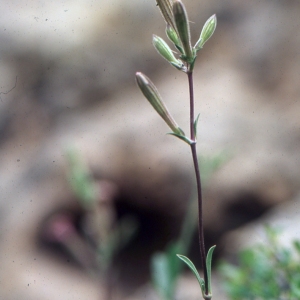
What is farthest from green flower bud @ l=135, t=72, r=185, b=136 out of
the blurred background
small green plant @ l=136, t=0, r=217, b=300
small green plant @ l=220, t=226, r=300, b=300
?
the blurred background

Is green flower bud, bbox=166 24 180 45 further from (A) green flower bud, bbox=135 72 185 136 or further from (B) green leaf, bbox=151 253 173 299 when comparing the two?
(B) green leaf, bbox=151 253 173 299

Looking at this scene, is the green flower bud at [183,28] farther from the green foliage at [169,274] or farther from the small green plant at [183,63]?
the green foliage at [169,274]

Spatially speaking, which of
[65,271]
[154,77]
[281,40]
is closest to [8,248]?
[65,271]

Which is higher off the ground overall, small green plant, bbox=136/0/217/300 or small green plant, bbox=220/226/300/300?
small green plant, bbox=136/0/217/300

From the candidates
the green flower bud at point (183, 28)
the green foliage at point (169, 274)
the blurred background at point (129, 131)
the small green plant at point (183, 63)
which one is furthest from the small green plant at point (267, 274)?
the blurred background at point (129, 131)

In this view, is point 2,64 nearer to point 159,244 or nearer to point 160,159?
point 160,159

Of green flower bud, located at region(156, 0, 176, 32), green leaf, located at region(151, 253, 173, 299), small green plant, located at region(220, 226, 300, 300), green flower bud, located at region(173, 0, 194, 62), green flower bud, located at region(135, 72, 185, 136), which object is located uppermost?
green flower bud, located at region(156, 0, 176, 32)

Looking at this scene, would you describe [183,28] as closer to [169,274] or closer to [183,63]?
[183,63]
